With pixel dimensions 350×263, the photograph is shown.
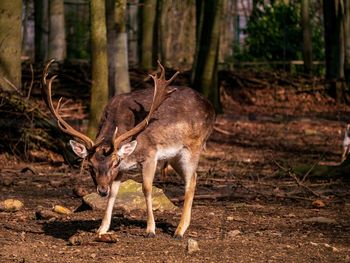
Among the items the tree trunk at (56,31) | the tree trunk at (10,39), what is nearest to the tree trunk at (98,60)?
the tree trunk at (10,39)

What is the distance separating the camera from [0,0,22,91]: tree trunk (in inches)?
637

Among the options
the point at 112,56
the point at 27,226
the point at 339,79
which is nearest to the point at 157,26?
the point at 339,79

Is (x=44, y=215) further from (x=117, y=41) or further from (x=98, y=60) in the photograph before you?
(x=117, y=41)

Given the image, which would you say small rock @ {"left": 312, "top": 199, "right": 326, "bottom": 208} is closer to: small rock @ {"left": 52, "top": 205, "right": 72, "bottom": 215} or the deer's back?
the deer's back

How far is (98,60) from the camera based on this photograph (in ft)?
49.9

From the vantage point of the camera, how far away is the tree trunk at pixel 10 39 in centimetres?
1617

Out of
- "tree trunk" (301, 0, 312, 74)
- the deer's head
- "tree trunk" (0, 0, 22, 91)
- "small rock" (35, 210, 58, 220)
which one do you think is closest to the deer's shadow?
"small rock" (35, 210, 58, 220)

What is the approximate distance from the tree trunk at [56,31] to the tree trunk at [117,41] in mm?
6055

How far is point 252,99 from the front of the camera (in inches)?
1011

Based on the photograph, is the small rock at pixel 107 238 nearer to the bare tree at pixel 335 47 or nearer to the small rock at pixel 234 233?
the small rock at pixel 234 233

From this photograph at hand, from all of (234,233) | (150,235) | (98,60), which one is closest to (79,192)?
(150,235)

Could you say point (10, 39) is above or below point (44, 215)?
above

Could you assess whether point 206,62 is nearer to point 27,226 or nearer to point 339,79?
point 339,79

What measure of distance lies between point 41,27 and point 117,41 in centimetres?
955
